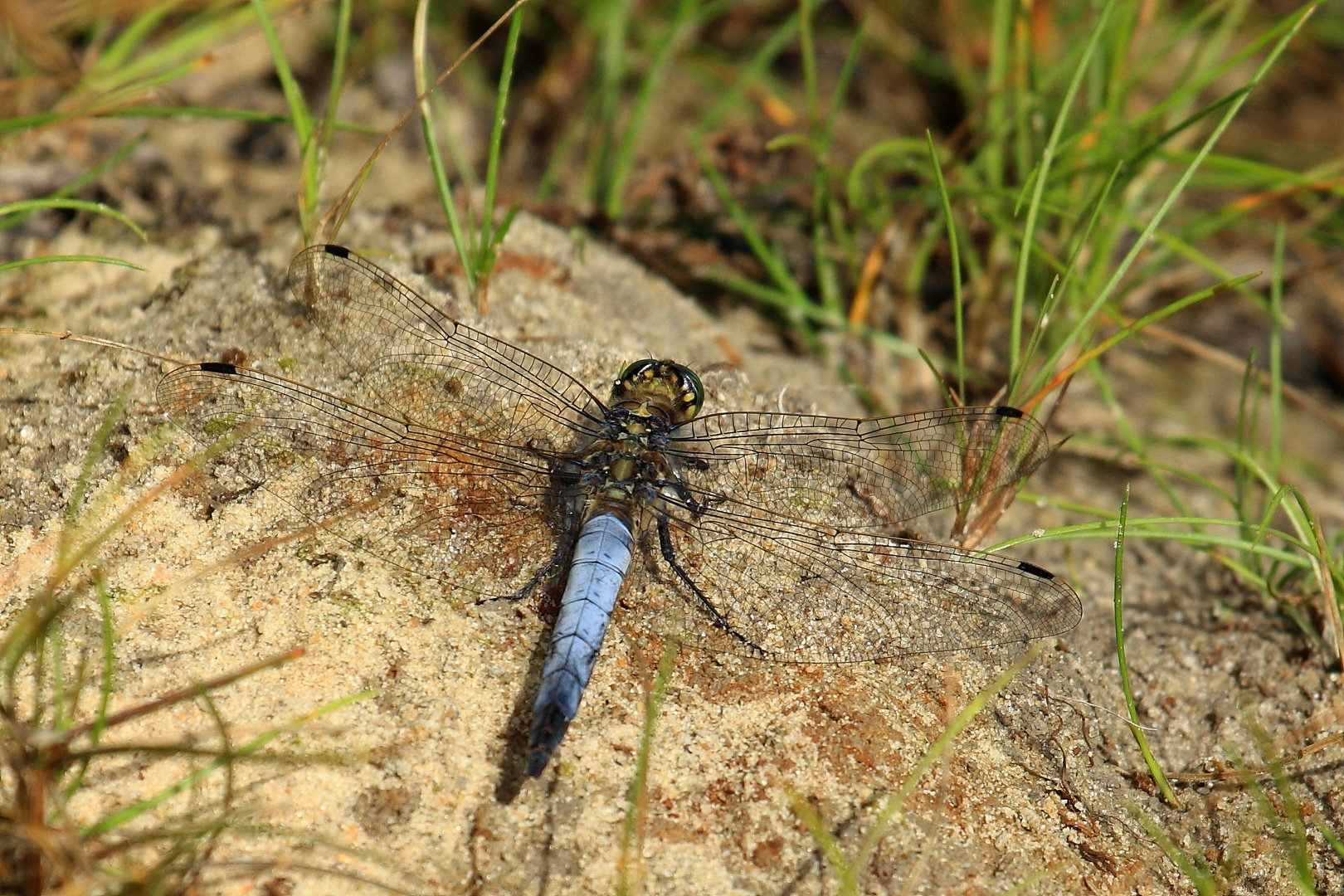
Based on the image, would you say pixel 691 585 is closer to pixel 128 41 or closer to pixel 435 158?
pixel 435 158

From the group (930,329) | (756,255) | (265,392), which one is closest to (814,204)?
(756,255)

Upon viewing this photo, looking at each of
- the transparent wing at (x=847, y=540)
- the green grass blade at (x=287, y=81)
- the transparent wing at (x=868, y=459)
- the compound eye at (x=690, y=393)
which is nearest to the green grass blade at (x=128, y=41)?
the green grass blade at (x=287, y=81)

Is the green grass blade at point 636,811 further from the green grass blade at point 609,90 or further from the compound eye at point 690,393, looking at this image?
the green grass blade at point 609,90

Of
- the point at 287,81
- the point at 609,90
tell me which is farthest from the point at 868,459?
the point at 609,90

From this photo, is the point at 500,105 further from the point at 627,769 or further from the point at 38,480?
the point at 627,769

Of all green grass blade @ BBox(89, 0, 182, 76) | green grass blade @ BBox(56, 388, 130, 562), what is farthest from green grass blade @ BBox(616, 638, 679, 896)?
green grass blade @ BBox(89, 0, 182, 76)
